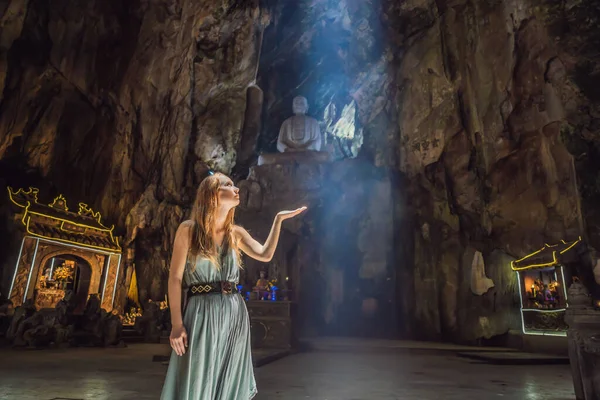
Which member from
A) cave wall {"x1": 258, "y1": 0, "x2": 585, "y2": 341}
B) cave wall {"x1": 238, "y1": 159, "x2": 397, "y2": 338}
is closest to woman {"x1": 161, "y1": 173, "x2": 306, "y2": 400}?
cave wall {"x1": 258, "y1": 0, "x2": 585, "y2": 341}

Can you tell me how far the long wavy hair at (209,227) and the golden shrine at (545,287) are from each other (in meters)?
8.34

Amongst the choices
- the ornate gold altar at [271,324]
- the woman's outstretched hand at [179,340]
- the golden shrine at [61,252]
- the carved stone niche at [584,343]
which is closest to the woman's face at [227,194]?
the woman's outstretched hand at [179,340]

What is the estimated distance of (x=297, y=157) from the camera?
47.3 ft

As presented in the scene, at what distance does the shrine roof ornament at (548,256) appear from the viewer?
8.02 m

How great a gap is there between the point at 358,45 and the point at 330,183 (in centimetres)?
590

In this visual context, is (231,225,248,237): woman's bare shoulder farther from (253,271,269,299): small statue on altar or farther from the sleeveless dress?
(253,271,269,299): small statue on altar

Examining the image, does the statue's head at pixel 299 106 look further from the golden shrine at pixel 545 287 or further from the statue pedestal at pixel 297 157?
the golden shrine at pixel 545 287

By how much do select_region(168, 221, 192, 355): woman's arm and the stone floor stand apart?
6.76 ft

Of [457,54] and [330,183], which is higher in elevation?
[457,54]

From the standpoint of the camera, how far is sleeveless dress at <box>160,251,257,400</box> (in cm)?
166

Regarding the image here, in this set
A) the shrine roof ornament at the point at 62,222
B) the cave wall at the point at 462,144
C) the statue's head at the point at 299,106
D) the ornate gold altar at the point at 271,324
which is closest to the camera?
the ornate gold altar at the point at 271,324

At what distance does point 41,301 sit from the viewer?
11.1 m

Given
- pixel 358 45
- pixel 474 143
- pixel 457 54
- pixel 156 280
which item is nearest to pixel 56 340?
pixel 156 280

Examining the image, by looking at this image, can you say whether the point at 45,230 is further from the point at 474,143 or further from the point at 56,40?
the point at 474,143
